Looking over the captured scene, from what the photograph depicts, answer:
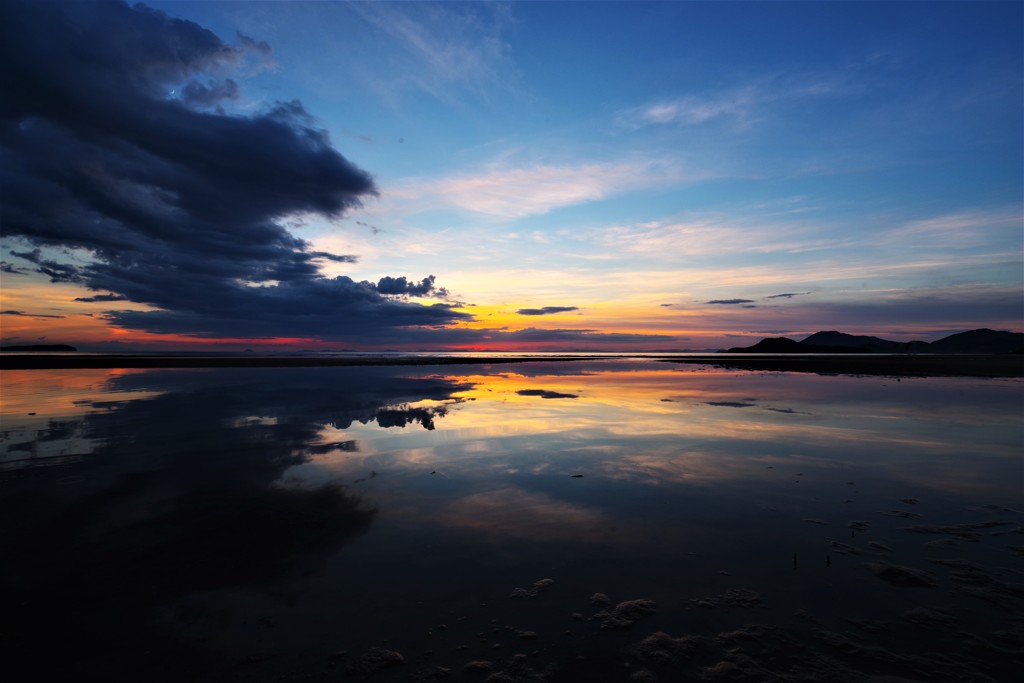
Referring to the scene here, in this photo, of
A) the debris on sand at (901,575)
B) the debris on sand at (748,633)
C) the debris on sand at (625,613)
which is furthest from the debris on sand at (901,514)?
the debris on sand at (625,613)

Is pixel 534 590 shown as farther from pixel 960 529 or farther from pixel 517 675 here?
pixel 960 529

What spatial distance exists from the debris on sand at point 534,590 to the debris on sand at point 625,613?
79cm

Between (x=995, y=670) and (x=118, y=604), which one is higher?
(x=995, y=670)

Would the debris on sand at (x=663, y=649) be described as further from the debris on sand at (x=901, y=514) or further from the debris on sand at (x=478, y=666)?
the debris on sand at (x=901, y=514)

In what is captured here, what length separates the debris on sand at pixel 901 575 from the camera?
5.73 metres

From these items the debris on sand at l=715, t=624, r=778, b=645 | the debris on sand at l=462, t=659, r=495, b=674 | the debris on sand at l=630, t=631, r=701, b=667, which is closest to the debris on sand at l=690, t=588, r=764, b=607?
the debris on sand at l=715, t=624, r=778, b=645

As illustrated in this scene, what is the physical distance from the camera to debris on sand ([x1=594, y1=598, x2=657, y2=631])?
4.97 metres

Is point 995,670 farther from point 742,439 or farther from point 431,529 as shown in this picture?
point 742,439

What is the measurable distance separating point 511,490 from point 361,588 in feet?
13.8

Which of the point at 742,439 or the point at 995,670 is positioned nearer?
the point at 995,670

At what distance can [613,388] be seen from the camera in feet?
101

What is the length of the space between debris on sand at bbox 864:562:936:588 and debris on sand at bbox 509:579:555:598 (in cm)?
432

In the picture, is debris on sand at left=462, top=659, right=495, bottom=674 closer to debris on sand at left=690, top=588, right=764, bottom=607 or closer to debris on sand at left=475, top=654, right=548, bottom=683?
debris on sand at left=475, top=654, right=548, bottom=683

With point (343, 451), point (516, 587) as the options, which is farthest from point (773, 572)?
point (343, 451)
